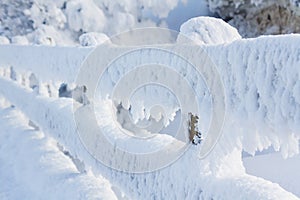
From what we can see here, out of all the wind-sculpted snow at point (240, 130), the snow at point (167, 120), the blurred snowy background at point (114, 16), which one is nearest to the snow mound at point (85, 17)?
the blurred snowy background at point (114, 16)

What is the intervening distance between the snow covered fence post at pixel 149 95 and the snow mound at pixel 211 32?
230 mm

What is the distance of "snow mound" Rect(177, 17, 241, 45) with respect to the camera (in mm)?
2215

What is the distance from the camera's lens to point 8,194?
3332 mm

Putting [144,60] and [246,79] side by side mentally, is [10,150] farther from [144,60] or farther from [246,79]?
[246,79]

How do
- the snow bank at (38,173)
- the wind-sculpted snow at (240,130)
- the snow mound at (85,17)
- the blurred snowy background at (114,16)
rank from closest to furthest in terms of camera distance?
the wind-sculpted snow at (240,130), the snow bank at (38,173), the blurred snowy background at (114,16), the snow mound at (85,17)

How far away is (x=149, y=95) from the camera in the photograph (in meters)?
1.96

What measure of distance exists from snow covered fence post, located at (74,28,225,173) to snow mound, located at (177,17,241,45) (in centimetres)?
23

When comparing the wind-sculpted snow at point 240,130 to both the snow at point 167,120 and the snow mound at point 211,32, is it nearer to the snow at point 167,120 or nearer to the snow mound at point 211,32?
the snow at point 167,120

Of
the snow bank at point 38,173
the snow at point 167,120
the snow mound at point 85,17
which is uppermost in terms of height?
the snow at point 167,120

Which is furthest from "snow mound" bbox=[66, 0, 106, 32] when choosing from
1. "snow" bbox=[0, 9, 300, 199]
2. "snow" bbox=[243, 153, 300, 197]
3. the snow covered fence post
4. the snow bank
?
the snow covered fence post

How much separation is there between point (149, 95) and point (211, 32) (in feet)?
1.84

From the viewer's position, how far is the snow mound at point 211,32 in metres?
2.21

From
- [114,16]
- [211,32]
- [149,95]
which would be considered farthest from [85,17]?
[149,95]

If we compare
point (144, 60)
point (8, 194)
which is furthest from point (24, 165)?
point (144, 60)
